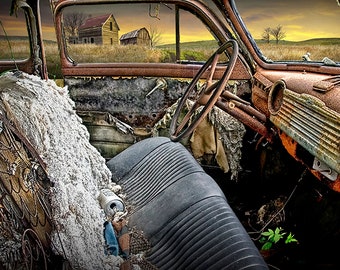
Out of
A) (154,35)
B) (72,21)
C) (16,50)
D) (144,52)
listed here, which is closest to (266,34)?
(154,35)

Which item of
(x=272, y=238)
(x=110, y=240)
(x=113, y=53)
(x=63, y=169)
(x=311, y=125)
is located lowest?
(x=272, y=238)

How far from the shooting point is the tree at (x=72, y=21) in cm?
299

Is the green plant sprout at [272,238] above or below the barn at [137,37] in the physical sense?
below

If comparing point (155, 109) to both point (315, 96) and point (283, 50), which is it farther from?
point (315, 96)

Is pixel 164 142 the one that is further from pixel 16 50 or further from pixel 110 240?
pixel 16 50

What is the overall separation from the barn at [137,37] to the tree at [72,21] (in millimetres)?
409

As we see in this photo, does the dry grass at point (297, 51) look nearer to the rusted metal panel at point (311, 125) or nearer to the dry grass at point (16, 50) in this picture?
the rusted metal panel at point (311, 125)

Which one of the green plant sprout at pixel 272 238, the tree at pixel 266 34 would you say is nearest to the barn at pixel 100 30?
the tree at pixel 266 34

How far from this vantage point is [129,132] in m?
3.15

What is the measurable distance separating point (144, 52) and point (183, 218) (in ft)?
6.21

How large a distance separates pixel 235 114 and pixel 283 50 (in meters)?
0.90

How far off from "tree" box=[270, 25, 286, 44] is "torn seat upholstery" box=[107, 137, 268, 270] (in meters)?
1.15

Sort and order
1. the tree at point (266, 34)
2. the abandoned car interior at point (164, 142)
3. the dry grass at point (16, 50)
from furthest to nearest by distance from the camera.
A: the dry grass at point (16, 50) < the tree at point (266, 34) < the abandoned car interior at point (164, 142)

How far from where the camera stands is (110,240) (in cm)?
161
